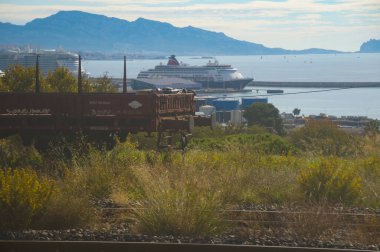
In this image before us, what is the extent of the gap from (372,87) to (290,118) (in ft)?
254

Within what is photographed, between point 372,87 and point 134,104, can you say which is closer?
point 134,104

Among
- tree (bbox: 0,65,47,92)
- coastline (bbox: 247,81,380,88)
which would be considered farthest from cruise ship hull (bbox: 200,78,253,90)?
tree (bbox: 0,65,47,92)

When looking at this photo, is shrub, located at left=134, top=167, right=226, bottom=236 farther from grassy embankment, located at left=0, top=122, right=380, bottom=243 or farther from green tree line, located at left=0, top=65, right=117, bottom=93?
green tree line, located at left=0, top=65, right=117, bottom=93

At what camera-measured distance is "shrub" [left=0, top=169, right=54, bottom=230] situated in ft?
27.4

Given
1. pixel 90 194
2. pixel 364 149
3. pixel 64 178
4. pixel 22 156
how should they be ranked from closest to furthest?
1. pixel 90 194
2. pixel 64 178
3. pixel 22 156
4. pixel 364 149

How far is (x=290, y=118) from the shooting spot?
6644 cm

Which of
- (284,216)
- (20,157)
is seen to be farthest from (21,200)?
(20,157)

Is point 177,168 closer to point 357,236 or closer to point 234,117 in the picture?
point 357,236

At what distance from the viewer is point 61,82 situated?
126 feet

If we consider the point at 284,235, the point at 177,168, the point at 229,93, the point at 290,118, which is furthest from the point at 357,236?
the point at 229,93

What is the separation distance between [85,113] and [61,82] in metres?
22.9

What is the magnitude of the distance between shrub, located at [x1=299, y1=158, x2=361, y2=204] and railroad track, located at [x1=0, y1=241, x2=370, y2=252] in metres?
3.23

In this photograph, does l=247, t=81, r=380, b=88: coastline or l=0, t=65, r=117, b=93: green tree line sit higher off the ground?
l=0, t=65, r=117, b=93: green tree line

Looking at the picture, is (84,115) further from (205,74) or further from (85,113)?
(205,74)
